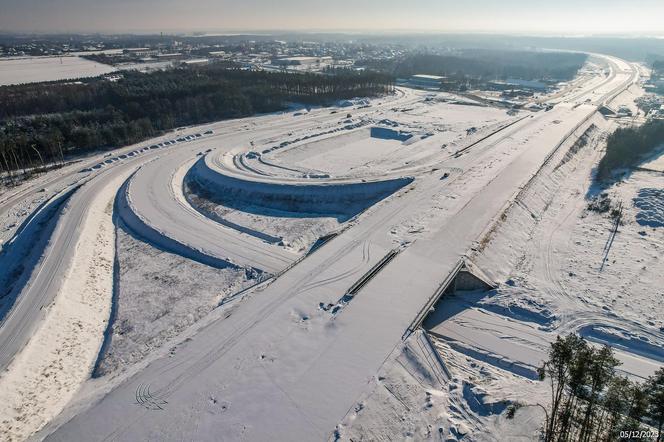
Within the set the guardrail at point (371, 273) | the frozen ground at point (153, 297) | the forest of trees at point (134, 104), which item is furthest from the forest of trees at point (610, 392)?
the forest of trees at point (134, 104)


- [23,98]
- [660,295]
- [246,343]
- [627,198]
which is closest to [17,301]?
[246,343]

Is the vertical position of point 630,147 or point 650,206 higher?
point 630,147

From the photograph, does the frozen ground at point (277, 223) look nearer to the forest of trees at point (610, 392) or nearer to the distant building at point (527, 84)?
the forest of trees at point (610, 392)

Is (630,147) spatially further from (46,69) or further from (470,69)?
(46,69)

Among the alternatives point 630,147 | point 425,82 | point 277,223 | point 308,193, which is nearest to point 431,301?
point 277,223

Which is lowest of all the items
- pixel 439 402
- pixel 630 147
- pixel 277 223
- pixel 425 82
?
pixel 439 402

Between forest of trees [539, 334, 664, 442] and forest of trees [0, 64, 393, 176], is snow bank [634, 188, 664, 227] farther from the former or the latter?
forest of trees [0, 64, 393, 176]

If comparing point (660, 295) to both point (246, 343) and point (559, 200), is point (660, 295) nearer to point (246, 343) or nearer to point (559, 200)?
point (559, 200)

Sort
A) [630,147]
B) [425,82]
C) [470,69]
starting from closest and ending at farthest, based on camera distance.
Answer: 1. [630,147]
2. [425,82]
3. [470,69]
